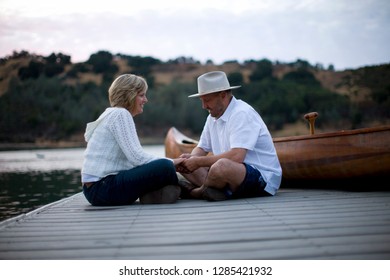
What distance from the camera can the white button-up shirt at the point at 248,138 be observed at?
3.50 m

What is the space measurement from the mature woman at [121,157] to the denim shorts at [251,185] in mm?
594

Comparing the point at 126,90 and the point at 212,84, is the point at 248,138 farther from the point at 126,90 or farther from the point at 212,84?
the point at 126,90

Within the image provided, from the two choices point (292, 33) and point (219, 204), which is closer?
point (219, 204)

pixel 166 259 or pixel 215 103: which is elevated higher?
pixel 215 103

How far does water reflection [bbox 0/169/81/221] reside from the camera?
859 centimetres

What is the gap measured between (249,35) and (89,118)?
125ft

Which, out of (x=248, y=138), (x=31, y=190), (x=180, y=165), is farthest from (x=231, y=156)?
(x=31, y=190)

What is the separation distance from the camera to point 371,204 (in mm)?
3045

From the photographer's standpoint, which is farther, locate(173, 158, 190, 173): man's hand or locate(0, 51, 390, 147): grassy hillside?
locate(0, 51, 390, 147): grassy hillside

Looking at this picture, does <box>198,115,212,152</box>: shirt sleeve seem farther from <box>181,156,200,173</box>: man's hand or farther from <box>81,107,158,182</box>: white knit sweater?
<box>81,107,158,182</box>: white knit sweater

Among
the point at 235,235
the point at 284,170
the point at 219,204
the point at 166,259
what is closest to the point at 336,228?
the point at 235,235

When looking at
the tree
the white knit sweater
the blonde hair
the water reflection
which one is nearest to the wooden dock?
the white knit sweater
